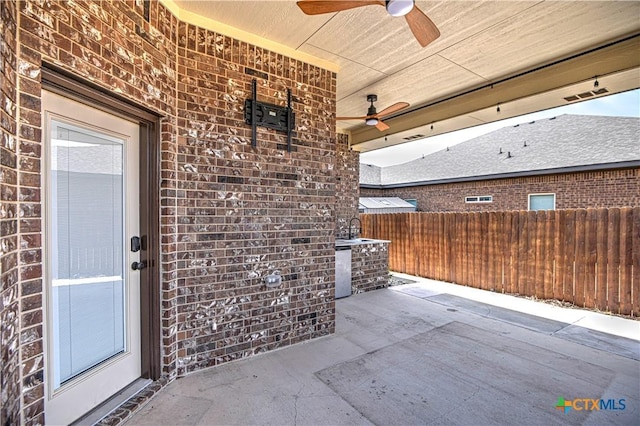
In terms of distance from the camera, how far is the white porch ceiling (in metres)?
2.74

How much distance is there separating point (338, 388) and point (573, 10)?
12.9ft

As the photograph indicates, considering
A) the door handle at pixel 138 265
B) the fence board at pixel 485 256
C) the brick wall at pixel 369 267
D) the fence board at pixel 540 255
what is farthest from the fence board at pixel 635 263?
A: the door handle at pixel 138 265

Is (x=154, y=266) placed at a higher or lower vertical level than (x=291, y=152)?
lower

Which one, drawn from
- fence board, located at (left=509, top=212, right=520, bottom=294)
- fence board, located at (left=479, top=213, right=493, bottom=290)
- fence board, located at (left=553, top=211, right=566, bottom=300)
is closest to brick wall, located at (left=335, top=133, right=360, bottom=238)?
fence board, located at (left=479, top=213, right=493, bottom=290)

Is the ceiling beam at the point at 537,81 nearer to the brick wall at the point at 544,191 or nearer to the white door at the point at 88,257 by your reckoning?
the white door at the point at 88,257

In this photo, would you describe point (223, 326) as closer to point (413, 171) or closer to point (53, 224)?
point (53, 224)

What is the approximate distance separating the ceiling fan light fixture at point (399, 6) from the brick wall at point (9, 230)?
6.59 ft

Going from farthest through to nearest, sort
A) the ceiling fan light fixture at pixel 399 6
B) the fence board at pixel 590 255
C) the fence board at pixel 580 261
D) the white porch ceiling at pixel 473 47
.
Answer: the fence board at pixel 580 261, the fence board at pixel 590 255, the white porch ceiling at pixel 473 47, the ceiling fan light fixture at pixel 399 6

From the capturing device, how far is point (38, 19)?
164 centimetres

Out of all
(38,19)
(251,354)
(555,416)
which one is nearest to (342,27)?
(38,19)

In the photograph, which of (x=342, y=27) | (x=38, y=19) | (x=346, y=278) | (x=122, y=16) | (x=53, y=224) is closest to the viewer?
(x=38, y=19)

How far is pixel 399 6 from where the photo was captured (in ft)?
6.40

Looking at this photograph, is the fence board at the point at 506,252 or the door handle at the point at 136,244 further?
the fence board at the point at 506,252

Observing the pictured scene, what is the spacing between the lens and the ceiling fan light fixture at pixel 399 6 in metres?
1.92
